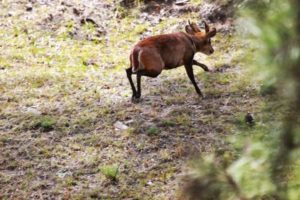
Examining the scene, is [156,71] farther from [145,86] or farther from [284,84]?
[284,84]

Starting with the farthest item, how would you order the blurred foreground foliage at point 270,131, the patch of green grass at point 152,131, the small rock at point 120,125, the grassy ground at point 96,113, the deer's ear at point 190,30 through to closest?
the deer's ear at point 190,30 < the small rock at point 120,125 < the patch of green grass at point 152,131 < the grassy ground at point 96,113 < the blurred foreground foliage at point 270,131

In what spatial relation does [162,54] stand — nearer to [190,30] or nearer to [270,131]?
[190,30]

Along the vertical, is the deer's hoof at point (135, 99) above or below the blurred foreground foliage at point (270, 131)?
below

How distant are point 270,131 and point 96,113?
4.89m

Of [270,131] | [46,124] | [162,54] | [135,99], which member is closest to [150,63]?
[162,54]

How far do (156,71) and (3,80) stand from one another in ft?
8.74

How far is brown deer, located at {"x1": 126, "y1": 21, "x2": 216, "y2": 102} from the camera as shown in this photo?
270 inches

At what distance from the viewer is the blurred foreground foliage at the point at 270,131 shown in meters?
1.65

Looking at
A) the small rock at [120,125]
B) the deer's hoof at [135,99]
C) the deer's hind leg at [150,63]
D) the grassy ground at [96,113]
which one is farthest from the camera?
the deer's hoof at [135,99]

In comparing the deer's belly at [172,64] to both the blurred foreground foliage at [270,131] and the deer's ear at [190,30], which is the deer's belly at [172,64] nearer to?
the deer's ear at [190,30]

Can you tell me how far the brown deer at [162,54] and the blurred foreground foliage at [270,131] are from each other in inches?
182

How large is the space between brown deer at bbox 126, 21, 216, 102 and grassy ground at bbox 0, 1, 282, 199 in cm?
44

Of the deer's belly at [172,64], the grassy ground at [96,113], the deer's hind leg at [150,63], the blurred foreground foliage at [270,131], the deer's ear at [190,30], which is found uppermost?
the blurred foreground foliage at [270,131]

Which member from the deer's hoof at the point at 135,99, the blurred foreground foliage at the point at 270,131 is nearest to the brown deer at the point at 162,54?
the deer's hoof at the point at 135,99
